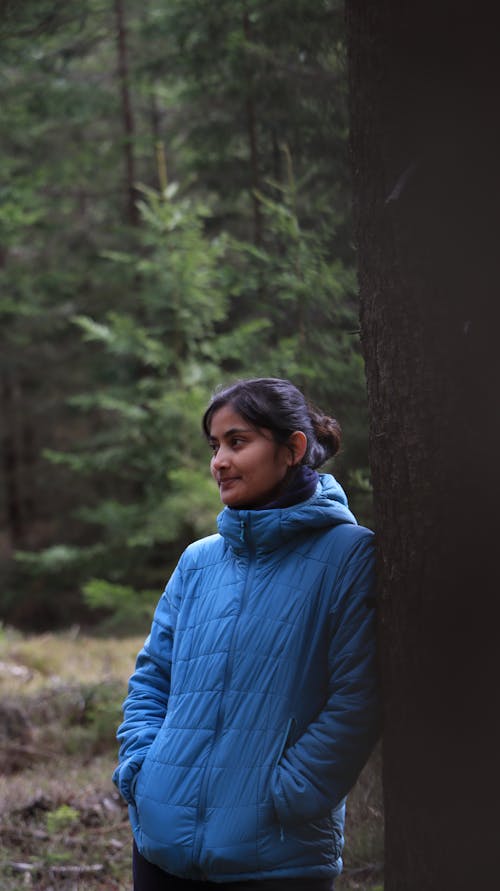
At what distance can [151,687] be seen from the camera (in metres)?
2.95

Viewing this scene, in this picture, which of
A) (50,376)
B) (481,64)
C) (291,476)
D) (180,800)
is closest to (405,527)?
(291,476)

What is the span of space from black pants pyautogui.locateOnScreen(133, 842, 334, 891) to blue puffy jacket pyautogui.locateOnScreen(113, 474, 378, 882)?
1.1 inches

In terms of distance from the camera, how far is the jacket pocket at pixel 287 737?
96.0 inches

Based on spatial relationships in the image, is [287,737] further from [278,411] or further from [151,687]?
[278,411]

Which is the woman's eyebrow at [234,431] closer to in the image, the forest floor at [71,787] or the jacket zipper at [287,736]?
the jacket zipper at [287,736]

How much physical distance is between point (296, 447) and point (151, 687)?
3.15ft

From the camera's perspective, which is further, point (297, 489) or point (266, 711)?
point (297, 489)

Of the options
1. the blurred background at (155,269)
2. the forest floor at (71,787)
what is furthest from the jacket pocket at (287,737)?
the blurred background at (155,269)

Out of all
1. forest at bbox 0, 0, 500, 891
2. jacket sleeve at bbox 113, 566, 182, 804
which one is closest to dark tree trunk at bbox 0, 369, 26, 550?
forest at bbox 0, 0, 500, 891

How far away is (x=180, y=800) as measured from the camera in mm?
2475

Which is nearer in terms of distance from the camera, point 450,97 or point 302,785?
point 450,97

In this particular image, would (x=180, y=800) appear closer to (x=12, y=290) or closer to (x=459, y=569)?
(x=459, y=569)

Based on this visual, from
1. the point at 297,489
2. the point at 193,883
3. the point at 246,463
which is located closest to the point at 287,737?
the point at 193,883

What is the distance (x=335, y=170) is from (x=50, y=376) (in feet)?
48.8
